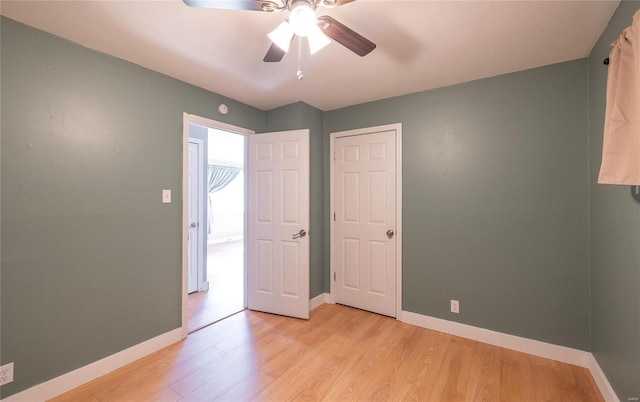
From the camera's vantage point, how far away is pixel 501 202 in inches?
89.9

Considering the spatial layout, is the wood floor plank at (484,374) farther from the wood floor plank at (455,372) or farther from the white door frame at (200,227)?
the white door frame at (200,227)

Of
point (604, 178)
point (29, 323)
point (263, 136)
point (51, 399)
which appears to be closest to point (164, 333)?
point (51, 399)

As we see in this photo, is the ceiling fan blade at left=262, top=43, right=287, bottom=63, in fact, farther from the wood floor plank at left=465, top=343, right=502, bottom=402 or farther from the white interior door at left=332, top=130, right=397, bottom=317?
the wood floor plank at left=465, top=343, right=502, bottom=402

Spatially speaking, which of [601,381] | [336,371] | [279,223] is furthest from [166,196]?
[601,381]

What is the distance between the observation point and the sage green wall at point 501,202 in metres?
2.03

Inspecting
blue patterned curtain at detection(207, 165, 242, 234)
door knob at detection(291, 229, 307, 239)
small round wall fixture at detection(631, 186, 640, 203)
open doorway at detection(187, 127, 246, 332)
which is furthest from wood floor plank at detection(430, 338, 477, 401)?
blue patterned curtain at detection(207, 165, 242, 234)

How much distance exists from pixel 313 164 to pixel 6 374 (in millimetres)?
→ 2821

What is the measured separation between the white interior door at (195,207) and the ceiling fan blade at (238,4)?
2.62 m

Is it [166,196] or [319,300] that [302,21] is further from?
[319,300]

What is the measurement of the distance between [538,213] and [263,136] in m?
2.74

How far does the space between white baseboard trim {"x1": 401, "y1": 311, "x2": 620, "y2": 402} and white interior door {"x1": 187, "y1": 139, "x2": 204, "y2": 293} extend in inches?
110

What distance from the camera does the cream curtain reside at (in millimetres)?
1181

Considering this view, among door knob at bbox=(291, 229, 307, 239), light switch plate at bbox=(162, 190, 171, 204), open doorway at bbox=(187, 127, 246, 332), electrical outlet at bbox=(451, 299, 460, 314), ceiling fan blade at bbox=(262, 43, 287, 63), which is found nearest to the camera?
ceiling fan blade at bbox=(262, 43, 287, 63)

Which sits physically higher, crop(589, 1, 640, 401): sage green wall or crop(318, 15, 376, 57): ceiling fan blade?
crop(318, 15, 376, 57): ceiling fan blade
